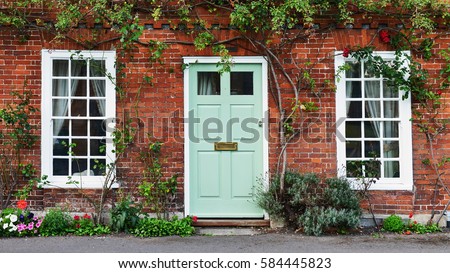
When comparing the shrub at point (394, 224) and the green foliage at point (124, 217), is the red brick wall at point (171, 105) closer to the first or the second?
the shrub at point (394, 224)

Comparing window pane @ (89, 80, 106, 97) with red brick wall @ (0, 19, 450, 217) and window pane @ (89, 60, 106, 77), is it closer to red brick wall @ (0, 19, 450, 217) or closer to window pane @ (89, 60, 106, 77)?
window pane @ (89, 60, 106, 77)

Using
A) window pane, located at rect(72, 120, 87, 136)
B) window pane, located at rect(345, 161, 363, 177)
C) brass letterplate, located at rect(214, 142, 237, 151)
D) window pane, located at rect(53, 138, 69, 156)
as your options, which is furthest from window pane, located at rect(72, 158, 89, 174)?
window pane, located at rect(345, 161, 363, 177)

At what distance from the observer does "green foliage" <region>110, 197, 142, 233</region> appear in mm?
8766

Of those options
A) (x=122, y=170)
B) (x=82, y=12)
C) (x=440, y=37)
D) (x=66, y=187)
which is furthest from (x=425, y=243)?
(x=82, y=12)

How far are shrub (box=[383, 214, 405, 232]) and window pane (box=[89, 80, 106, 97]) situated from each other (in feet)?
15.7

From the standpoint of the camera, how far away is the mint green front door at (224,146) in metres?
9.35

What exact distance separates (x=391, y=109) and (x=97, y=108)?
4.62 meters

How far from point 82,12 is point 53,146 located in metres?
2.12

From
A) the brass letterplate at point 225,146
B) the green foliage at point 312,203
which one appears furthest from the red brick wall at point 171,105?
the brass letterplate at point 225,146

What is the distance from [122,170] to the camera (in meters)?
9.25

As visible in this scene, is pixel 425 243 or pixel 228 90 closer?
pixel 425 243

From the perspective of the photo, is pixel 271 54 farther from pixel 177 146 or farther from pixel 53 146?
pixel 53 146

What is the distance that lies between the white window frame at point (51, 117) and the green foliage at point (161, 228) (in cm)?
105

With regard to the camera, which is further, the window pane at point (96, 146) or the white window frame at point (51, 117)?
the window pane at point (96, 146)
